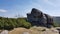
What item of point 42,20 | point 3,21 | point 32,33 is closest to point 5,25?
point 3,21

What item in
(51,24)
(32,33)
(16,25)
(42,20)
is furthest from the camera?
(51,24)

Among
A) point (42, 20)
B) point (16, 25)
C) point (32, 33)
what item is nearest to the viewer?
point (32, 33)

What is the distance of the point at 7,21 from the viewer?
15258 mm

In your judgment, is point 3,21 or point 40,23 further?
point 40,23

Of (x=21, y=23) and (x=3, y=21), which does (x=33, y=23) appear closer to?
(x=21, y=23)

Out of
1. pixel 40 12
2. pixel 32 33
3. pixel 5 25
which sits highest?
pixel 40 12

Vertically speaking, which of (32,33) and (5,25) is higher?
(5,25)

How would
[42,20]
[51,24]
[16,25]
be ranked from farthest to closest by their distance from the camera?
[51,24] → [42,20] → [16,25]

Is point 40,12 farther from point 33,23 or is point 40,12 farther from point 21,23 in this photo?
point 21,23

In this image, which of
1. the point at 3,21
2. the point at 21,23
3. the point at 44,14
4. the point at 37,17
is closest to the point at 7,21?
the point at 3,21

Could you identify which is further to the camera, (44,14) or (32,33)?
(44,14)

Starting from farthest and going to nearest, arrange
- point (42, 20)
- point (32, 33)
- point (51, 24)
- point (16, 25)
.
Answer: point (51, 24) → point (42, 20) → point (16, 25) → point (32, 33)

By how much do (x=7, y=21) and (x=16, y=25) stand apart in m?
1.26

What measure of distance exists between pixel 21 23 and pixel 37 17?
675 centimetres
